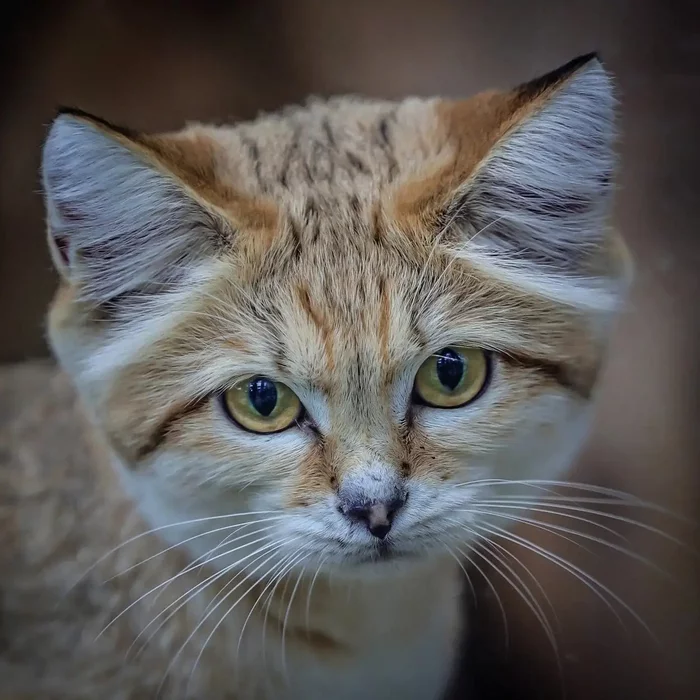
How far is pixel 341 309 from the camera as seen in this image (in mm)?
678

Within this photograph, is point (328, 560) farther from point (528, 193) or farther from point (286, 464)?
point (528, 193)

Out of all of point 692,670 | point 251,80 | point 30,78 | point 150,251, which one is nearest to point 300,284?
point 150,251

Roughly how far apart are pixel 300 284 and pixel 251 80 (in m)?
0.27

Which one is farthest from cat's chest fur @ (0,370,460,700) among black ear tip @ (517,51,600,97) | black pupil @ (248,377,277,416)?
black ear tip @ (517,51,600,97)

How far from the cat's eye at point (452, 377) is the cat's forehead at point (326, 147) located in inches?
6.3

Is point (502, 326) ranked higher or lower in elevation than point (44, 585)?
higher

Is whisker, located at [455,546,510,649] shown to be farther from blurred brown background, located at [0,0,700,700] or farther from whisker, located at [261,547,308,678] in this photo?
whisker, located at [261,547,308,678]

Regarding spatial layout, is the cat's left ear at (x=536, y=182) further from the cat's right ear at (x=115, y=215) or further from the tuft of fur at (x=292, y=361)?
the cat's right ear at (x=115, y=215)

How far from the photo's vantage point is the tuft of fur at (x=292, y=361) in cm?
67

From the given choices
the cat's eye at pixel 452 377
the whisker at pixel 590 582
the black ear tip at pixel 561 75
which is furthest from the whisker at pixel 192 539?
the black ear tip at pixel 561 75

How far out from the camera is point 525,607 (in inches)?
33.3

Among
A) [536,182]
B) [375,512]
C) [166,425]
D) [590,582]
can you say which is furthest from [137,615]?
[536,182]

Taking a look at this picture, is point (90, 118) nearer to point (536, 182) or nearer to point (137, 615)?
point (536, 182)

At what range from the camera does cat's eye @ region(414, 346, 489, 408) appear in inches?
27.5
